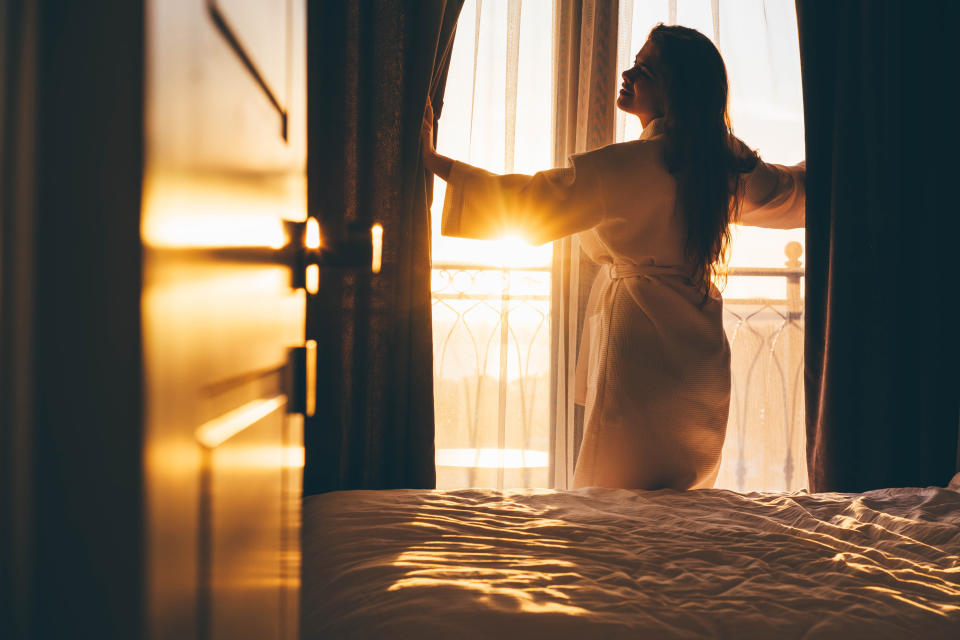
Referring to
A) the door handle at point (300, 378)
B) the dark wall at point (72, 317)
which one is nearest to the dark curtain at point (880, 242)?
the door handle at point (300, 378)

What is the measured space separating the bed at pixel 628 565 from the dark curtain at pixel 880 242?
914mm

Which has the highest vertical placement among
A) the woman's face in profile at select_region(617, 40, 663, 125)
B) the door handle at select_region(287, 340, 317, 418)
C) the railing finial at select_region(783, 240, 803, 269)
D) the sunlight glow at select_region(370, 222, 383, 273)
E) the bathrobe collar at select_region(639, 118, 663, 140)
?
the woman's face in profile at select_region(617, 40, 663, 125)

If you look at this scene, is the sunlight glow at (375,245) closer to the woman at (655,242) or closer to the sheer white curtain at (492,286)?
the woman at (655,242)

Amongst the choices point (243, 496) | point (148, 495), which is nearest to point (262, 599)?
point (243, 496)

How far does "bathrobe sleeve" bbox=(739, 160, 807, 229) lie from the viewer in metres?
2.04

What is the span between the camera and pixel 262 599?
0.47 metres

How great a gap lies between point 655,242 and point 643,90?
478 mm

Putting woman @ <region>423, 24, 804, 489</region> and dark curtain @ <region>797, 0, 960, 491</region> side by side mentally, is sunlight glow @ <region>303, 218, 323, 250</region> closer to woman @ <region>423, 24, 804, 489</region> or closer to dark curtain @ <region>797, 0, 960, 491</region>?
woman @ <region>423, 24, 804, 489</region>

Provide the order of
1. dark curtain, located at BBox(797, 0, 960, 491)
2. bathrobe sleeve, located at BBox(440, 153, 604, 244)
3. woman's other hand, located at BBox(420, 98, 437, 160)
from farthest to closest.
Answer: dark curtain, located at BBox(797, 0, 960, 491), woman's other hand, located at BBox(420, 98, 437, 160), bathrobe sleeve, located at BBox(440, 153, 604, 244)

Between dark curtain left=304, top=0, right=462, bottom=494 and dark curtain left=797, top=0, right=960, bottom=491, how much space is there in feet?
4.46

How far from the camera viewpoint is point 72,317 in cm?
19

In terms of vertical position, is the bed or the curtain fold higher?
the curtain fold

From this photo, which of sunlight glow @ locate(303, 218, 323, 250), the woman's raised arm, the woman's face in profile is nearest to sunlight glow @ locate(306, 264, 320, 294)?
sunlight glow @ locate(303, 218, 323, 250)

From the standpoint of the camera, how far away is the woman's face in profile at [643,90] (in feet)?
5.94
